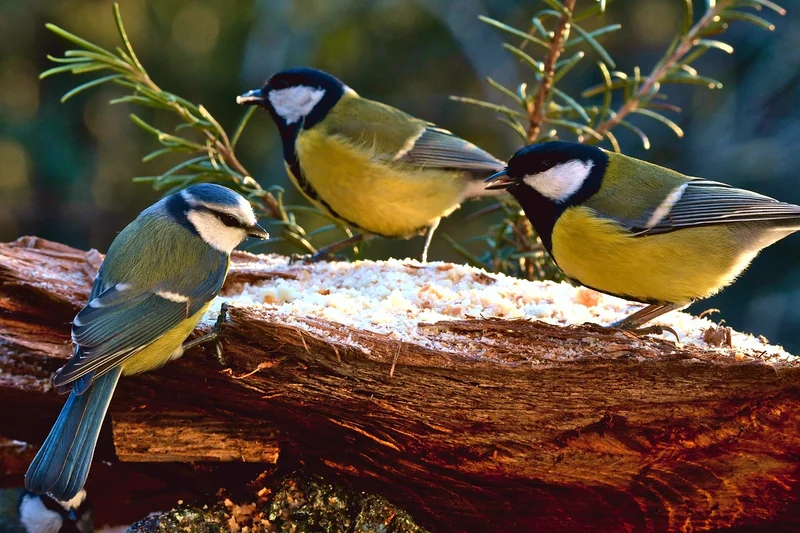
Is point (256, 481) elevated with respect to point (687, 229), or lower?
lower

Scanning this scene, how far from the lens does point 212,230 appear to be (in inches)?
52.6

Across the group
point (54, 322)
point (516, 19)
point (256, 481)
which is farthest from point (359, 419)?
point (516, 19)

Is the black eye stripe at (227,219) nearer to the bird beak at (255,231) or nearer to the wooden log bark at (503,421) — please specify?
the bird beak at (255,231)

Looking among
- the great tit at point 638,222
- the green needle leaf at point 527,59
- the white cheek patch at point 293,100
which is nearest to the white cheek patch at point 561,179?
the great tit at point 638,222

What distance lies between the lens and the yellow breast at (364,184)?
1.81 metres

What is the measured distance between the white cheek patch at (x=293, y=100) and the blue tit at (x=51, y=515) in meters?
0.96

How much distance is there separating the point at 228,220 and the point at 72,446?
44 centimetres

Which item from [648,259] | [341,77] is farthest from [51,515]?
[341,77]

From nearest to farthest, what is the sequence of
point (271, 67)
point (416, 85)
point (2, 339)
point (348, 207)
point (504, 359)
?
1. point (504, 359)
2. point (2, 339)
3. point (348, 207)
4. point (271, 67)
5. point (416, 85)

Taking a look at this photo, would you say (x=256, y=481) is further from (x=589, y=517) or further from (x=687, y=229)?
(x=687, y=229)

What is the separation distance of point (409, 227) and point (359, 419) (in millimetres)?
857

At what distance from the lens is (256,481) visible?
3.84 ft

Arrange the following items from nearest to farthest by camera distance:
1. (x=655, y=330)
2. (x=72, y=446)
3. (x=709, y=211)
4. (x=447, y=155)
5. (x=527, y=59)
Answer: (x=72, y=446) < (x=655, y=330) < (x=709, y=211) < (x=527, y=59) < (x=447, y=155)

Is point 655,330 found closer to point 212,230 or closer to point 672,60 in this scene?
point 212,230
